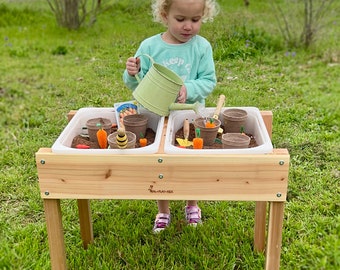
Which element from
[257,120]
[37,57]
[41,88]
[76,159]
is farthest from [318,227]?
[37,57]

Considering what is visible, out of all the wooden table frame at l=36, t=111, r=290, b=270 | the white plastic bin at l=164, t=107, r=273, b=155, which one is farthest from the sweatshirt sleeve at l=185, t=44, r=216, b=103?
the wooden table frame at l=36, t=111, r=290, b=270

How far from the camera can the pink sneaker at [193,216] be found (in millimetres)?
2529

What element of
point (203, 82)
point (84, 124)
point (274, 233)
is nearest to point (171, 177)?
point (274, 233)

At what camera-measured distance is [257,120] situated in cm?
200

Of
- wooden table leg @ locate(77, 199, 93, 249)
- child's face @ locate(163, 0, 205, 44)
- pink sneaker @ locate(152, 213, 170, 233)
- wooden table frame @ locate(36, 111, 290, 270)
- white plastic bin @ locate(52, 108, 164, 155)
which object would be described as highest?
child's face @ locate(163, 0, 205, 44)

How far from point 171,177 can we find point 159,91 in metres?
0.38

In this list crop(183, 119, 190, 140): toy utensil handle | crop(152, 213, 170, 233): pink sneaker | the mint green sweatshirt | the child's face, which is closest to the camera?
crop(183, 119, 190, 140): toy utensil handle

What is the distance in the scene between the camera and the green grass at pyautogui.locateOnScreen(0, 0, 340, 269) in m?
2.30

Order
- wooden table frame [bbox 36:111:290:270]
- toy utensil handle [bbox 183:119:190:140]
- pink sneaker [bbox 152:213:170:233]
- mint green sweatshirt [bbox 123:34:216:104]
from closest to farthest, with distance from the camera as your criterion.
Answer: wooden table frame [bbox 36:111:290:270], toy utensil handle [bbox 183:119:190:140], mint green sweatshirt [bbox 123:34:216:104], pink sneaker [bbox 152:213:170:233]

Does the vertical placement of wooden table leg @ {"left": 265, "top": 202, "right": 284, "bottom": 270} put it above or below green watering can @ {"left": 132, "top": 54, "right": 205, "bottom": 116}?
below

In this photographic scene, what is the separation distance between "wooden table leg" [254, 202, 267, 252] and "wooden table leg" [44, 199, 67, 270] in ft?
3.08

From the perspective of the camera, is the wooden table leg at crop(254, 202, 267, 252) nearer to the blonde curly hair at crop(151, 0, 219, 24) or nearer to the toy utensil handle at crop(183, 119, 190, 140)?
the toy utensil handle at crop(183, 119, 190, 140)

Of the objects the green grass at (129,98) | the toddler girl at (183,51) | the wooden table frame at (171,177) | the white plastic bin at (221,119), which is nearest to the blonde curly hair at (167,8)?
the toddler girl at (183,51)

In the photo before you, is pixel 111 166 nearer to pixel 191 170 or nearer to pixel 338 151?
pixel 191 170
